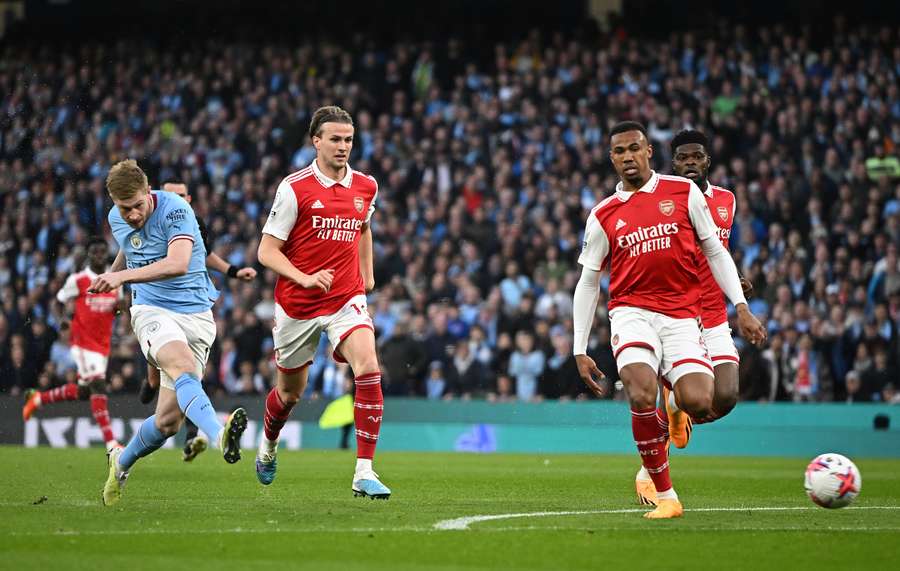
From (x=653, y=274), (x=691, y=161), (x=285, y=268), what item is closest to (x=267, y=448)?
(x=285, y=268)

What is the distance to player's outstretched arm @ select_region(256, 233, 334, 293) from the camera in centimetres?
979

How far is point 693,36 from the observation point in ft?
88.7

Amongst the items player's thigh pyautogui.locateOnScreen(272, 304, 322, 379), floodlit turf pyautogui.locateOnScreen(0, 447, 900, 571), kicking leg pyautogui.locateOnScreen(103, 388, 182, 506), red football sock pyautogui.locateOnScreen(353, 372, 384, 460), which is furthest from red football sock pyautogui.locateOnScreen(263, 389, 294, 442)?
kicking leg pyautogui.locateOnScreen(103, 388, 182, 506)

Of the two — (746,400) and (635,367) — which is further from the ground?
(635,367)

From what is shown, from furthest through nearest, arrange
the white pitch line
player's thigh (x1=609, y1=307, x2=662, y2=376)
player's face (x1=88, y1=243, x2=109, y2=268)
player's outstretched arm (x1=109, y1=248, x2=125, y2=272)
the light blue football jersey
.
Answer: player's face (x1=88, y1=243, x2=109, y2=268) < player's outstretched arm (x1=109, y1=248, x2=125, y2=272) < the light blue football jersey < player's thigh (x1=609, y1=307, x2=662, y2=376) < the white pitch line

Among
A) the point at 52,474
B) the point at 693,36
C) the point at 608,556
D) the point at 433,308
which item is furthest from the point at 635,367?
the point at 693,36

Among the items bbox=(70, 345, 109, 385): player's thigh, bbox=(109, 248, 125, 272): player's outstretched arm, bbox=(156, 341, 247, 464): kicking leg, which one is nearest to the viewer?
bbox=(156, 341, 247, 464): kicking leg

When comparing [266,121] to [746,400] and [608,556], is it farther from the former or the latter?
[608,556]

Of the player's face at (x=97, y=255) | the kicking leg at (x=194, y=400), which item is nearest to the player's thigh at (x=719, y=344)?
the kicking leg at (x=194, y=400)

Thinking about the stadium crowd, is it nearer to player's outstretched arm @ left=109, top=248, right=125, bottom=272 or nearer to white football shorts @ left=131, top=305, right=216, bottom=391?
player's outstretched arm @ left=109, top=248, right=125, bottom=272

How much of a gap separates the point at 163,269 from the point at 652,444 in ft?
10.9

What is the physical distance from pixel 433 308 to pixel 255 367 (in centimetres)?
304

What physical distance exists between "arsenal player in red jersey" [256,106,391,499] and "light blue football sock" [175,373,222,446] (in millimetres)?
1144

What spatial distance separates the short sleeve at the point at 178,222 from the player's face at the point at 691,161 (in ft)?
12.3
